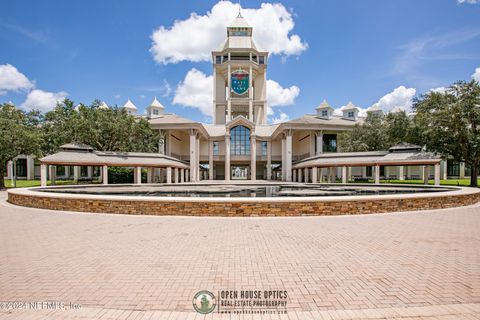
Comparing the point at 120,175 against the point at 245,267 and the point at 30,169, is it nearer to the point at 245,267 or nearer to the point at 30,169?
the point at 30,169

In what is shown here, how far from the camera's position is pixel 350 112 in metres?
53.9

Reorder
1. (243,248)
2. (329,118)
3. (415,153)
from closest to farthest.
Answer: (243,248) → (415,153) → (329,118)

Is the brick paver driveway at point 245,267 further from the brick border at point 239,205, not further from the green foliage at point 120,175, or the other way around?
the green foliage at point 120,175

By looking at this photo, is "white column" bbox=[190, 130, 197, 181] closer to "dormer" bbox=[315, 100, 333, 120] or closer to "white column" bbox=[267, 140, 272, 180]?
"white column" bbox=[267, 140, 272, 180]

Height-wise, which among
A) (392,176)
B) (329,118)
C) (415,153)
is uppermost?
(329,118)

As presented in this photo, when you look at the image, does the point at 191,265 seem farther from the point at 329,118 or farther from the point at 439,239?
the point at 329,118

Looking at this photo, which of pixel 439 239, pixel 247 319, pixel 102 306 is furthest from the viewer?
pixel 439 239

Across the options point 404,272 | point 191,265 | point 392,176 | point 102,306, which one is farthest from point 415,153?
point 102,306

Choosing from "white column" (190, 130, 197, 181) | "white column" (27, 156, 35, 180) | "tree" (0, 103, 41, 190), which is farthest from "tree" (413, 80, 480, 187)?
"white column" (27, 156, 35, 180)

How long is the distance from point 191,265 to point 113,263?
5.43 feet

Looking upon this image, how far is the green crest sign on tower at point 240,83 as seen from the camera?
184 feet

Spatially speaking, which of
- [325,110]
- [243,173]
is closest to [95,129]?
[325,110]

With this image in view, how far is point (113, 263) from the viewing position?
5.19 meters

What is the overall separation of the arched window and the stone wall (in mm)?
36573
